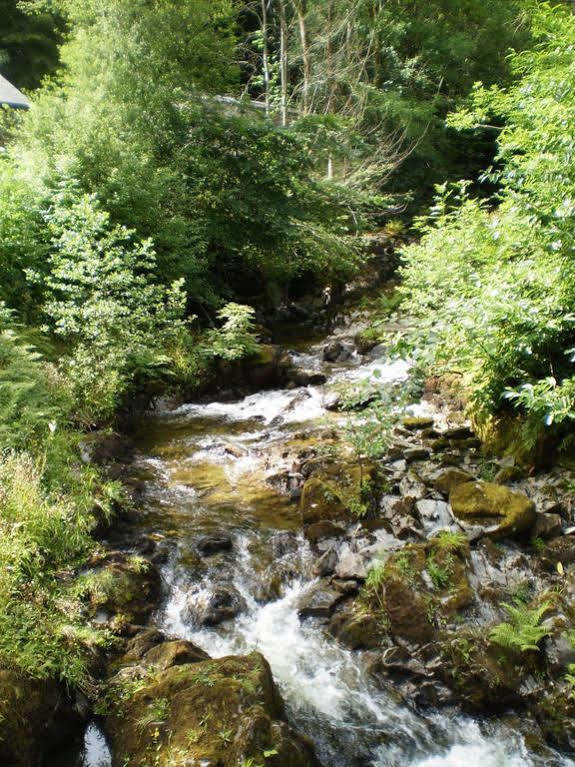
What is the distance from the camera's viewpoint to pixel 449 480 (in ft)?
23.0

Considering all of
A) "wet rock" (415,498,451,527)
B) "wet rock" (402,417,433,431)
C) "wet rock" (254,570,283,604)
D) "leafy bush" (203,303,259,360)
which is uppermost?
"leafy bush" (203,303,259,360)

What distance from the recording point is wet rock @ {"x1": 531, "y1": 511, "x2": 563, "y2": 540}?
6.08 m

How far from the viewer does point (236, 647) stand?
16.9 feet

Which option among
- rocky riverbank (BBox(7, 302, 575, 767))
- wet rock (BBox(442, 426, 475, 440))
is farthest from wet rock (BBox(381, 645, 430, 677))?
wet rock (BBox(442, 426, 475, 440))

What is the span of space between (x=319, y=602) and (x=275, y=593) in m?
0.53

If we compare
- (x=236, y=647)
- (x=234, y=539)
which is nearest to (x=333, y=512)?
(x=234, y=539)

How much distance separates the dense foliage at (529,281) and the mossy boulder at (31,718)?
4667 mm

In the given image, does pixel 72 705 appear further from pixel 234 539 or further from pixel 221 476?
pixel 221 476

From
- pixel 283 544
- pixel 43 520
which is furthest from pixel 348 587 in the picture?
pixel 43 520

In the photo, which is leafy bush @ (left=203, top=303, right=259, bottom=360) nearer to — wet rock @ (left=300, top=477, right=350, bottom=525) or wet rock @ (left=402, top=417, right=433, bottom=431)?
wet rock @ (left=402, top=417, right=433, bottom=431)

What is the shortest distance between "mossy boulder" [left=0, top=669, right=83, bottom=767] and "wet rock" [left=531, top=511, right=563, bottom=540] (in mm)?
5048

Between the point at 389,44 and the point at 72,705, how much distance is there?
25.0 metres

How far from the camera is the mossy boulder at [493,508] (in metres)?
6.09

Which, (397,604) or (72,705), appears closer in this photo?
(72,705)
